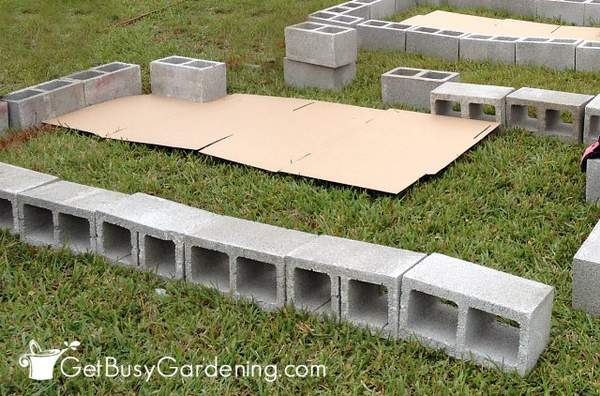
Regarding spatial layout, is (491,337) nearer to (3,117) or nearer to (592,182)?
(592,182)

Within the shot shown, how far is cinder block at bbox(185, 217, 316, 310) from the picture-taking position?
3.73 metres

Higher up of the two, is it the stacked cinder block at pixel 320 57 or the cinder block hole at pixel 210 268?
the stacked cinder block at pixel 320 57

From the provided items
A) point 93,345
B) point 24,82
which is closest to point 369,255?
point 93,345

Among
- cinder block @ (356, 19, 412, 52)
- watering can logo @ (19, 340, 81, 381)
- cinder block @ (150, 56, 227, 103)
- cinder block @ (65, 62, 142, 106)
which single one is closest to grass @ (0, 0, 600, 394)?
watering can logo @ (19, 340, 81, 381)

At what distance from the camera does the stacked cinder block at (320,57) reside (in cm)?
715

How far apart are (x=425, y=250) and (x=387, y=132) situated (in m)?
1.85

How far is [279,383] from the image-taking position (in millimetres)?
3258

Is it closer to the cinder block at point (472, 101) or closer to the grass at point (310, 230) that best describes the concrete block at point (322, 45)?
the grass at point (310, 230)

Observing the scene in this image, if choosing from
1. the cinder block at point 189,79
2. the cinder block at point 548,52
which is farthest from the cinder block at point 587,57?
the cinder block at point 189,79

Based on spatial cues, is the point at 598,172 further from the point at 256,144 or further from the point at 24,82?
the point at 24,82

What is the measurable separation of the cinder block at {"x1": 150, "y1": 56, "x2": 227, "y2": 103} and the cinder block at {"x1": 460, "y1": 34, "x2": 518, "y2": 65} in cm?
226

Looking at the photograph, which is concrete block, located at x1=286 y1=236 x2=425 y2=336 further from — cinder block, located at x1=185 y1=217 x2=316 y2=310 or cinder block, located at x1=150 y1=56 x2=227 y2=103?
cinder block, located at x1=150 y1=56 x2=227 y2=103

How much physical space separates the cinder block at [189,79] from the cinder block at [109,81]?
6.4 inches

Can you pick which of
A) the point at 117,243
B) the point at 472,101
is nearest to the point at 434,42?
the point at 472,101
